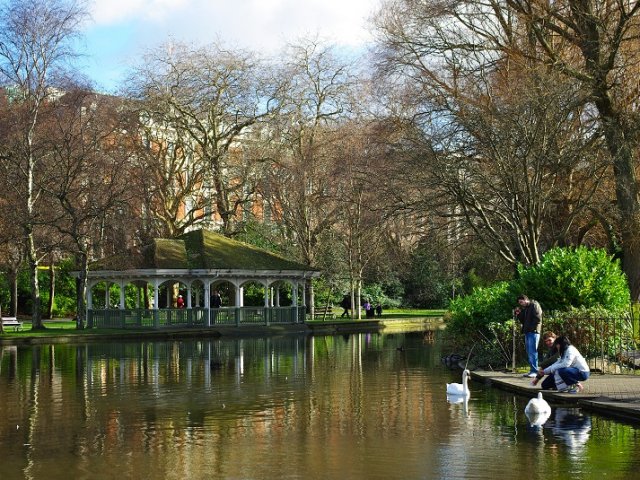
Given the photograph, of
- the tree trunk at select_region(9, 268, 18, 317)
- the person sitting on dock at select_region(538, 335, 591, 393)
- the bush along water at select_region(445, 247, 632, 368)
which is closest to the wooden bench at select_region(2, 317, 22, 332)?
the tree trunk at select_region(9, 268, 18, 317)

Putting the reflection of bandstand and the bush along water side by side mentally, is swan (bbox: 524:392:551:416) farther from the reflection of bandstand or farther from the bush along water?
the reflection of bandstand

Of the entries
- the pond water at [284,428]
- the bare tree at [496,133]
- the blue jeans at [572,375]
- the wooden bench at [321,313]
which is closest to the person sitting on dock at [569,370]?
the blue jeans at [572,375]

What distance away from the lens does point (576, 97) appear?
Result: 29984 mm

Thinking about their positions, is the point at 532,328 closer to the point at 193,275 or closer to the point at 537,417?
the point at 537,417

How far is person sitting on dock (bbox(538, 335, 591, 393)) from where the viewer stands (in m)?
18.5

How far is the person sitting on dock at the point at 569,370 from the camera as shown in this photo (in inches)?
727

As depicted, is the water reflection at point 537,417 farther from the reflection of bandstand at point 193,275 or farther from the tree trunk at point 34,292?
the reflection of bandstand at point 193,275

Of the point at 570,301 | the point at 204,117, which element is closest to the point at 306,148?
the point at 204,117

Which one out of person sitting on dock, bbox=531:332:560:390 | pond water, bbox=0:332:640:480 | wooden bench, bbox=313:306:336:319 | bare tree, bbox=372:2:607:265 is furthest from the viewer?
wooden bench, bbox=313:306:336:319

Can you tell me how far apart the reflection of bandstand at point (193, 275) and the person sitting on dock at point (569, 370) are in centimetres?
3104

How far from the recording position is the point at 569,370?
18.5 m

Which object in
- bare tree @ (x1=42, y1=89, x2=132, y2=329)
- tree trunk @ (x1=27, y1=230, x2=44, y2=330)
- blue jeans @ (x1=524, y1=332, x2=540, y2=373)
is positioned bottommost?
blue jeans @ (x1=524, y1=332, x2=540, y2=373)

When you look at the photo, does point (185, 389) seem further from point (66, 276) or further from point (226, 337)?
point (66, 276)

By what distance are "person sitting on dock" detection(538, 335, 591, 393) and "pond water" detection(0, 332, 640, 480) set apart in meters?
0.86
